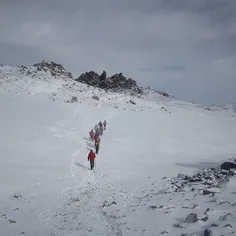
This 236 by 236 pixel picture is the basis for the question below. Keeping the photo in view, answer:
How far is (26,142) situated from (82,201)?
13.3 meters

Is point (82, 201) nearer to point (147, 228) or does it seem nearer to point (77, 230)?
point (77, 230)

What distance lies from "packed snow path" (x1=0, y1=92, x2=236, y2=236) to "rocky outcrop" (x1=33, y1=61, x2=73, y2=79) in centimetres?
1609

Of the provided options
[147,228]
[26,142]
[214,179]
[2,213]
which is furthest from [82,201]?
[26,142]

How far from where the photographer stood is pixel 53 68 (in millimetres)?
64938

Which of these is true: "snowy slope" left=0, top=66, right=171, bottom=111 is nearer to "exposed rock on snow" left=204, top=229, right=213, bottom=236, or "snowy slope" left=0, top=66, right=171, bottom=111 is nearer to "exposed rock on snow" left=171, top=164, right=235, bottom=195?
"exposed rock on snow" left=171, top=164, right=235, bottom=195

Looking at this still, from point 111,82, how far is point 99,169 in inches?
2084

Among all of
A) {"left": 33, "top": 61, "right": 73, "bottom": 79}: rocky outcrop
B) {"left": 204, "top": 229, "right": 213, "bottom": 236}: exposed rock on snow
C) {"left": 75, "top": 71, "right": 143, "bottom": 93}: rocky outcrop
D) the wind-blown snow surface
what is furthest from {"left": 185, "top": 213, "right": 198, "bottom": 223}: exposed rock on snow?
{"left": 75, "top": 71, "right": 143, "bottom": 93}: rocky outcrop

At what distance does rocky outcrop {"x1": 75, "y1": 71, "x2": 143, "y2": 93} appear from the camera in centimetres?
7086

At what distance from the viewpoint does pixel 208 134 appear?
4047 cm

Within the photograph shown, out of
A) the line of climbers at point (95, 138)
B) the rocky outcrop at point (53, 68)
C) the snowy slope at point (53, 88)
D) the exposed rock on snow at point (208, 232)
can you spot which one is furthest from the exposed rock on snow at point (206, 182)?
the rocky outcrop at point (53, 68)

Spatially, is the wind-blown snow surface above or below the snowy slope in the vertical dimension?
below

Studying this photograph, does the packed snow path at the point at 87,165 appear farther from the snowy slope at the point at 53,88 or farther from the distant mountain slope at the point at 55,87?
the distant mountain slope at the point at 55,87

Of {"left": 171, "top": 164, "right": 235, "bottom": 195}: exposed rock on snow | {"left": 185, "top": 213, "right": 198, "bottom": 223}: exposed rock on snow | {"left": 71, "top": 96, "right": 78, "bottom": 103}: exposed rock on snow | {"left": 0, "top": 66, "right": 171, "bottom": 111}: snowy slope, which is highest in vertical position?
{"left": 0, "top": 66, "right": 171, "bottom": 111}: snowy slope

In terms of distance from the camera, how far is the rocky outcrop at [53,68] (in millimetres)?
61322
